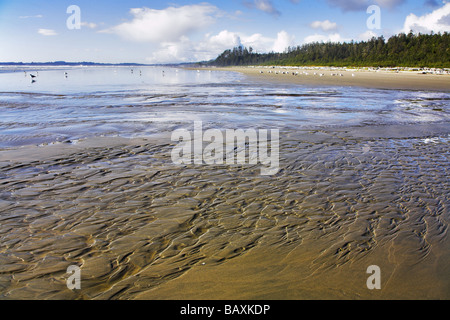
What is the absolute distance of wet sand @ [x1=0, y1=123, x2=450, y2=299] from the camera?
11.6 feet

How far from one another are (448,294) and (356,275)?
3.22 feet

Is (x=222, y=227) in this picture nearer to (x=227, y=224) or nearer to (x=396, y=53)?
(x=227, y=224)

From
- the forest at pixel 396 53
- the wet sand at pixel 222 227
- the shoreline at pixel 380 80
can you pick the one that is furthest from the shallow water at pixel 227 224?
the forest at pixel 396 53

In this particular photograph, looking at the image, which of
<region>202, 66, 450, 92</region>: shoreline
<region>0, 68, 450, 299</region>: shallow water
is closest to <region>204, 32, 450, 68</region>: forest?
<region>202, 66, 450, 92</region>: shoreline

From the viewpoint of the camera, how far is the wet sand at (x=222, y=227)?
3521 mm

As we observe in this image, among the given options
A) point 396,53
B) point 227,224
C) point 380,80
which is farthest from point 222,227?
point 396,53

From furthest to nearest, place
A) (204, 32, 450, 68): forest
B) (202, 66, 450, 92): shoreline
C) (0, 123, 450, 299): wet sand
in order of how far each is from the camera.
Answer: (204, 32, 450, 68): forest → (202, 66, 450, 92): shoreline → (0, 123, 450, 299): wet sand

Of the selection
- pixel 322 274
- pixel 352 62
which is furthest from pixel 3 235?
pixel 352 62

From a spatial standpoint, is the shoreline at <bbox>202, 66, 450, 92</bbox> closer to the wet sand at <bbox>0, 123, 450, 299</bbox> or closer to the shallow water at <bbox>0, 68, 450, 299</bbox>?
the shallow water at <bbox>0, 68, 450, 299</bbox>

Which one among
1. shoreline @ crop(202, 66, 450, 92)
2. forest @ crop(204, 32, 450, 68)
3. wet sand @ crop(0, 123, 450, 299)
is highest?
forest @ crop(204, 32, 450, 68)

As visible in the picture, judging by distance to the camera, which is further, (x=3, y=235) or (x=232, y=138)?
(x=232, y=138)

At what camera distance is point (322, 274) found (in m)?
3.70

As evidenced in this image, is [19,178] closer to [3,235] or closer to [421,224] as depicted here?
[3,235]

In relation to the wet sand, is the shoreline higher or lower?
higher
